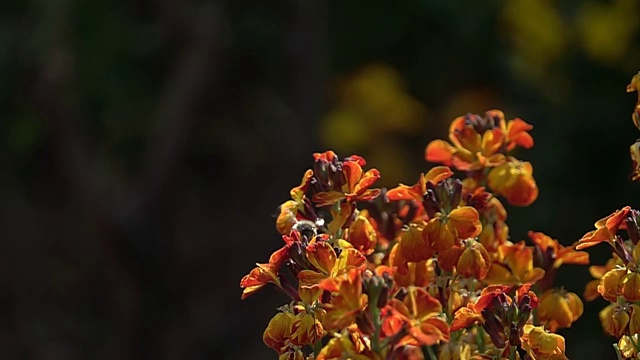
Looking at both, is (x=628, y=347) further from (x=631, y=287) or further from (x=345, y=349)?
(x=345, y=349)

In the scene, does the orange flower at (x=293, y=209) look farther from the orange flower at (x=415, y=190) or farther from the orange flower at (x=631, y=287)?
the orange flower at (x=631, y=287)

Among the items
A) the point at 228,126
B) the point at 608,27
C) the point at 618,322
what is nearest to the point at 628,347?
the point at 618,322

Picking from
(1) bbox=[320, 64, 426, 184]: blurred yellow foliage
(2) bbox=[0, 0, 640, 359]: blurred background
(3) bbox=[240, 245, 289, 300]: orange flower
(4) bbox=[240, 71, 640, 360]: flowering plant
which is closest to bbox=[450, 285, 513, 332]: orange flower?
(4) bbox=[240, 71, 640, 360]: flowering plant

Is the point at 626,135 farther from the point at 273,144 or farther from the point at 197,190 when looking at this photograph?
the point at 197,190

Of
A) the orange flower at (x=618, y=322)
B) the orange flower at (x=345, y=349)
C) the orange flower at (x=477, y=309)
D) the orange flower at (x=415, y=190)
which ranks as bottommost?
the orange flower at (x=618, y=322)

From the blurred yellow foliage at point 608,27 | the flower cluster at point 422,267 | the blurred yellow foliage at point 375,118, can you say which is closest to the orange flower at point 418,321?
the flower cluster at point 422,267
